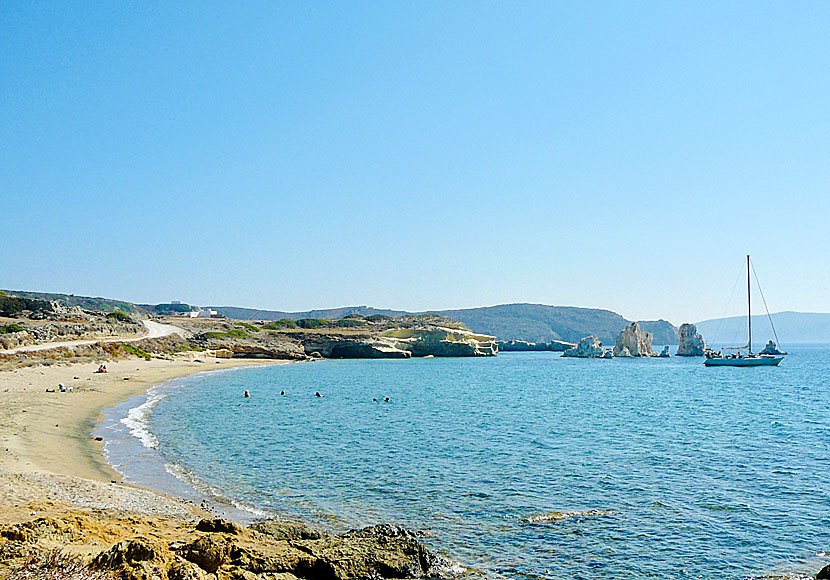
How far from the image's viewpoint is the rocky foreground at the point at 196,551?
656cm

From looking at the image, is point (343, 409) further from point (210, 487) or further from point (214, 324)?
point (214, 324)

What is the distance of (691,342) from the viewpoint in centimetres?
13712

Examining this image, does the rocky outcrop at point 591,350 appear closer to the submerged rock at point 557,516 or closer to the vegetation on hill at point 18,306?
the vegetation on hill at point 18,306

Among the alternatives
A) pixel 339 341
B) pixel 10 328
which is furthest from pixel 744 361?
pixel 10 328

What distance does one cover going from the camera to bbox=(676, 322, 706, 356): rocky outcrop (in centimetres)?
13638

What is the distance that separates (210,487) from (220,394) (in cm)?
2556

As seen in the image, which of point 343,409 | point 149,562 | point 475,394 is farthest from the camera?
→ point 475,394

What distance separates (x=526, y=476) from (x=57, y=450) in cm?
1356

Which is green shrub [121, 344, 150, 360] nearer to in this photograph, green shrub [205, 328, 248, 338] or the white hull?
green shrub [205, 328, 248, 338]

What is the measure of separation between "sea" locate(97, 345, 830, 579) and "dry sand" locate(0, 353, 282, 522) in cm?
93

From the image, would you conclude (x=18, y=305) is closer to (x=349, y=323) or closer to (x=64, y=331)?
(x=64, y=331)

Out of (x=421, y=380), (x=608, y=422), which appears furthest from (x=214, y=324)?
(x=608, y=422)

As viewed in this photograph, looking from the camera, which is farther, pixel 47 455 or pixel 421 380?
pixel 421 380

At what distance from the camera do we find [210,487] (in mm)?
15211
